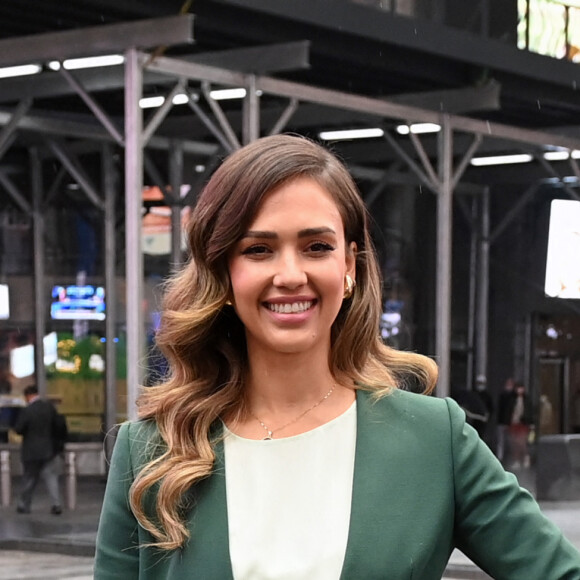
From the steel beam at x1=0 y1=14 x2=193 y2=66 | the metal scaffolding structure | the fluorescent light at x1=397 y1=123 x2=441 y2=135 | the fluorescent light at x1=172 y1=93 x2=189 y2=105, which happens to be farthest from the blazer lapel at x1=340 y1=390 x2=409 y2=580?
the fluorescent light at x1=397 y1=123 x2=441 y2=135

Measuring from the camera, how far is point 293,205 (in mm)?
2121

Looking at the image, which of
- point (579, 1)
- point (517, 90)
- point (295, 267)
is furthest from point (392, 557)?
point (579, 1)

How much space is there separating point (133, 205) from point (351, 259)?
1165 cm

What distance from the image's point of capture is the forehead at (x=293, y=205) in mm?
2117

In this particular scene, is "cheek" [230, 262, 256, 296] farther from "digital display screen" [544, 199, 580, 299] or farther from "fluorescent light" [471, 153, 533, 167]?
"digital display screen" [544, 199, 580, 299]

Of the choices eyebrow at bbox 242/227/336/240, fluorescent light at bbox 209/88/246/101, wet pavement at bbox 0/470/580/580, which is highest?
fluorescent light at bbox 209/88/246/101

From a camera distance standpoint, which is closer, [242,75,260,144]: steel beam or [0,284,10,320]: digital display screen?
[242,75,260,144]: steel beam

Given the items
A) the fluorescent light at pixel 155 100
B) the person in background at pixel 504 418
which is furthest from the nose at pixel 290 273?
the person in background at pixel 504 418

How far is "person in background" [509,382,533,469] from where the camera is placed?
2527 centimetres

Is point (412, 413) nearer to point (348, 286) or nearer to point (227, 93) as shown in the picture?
point (348, 286)

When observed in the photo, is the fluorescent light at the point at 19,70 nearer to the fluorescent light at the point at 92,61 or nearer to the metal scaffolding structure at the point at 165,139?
the fluorescent light at the point at 92,61

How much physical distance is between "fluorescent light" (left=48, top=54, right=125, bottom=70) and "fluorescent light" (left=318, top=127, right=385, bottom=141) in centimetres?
682

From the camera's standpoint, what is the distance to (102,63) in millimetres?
14977

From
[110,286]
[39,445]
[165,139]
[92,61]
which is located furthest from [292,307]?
[110,286]
